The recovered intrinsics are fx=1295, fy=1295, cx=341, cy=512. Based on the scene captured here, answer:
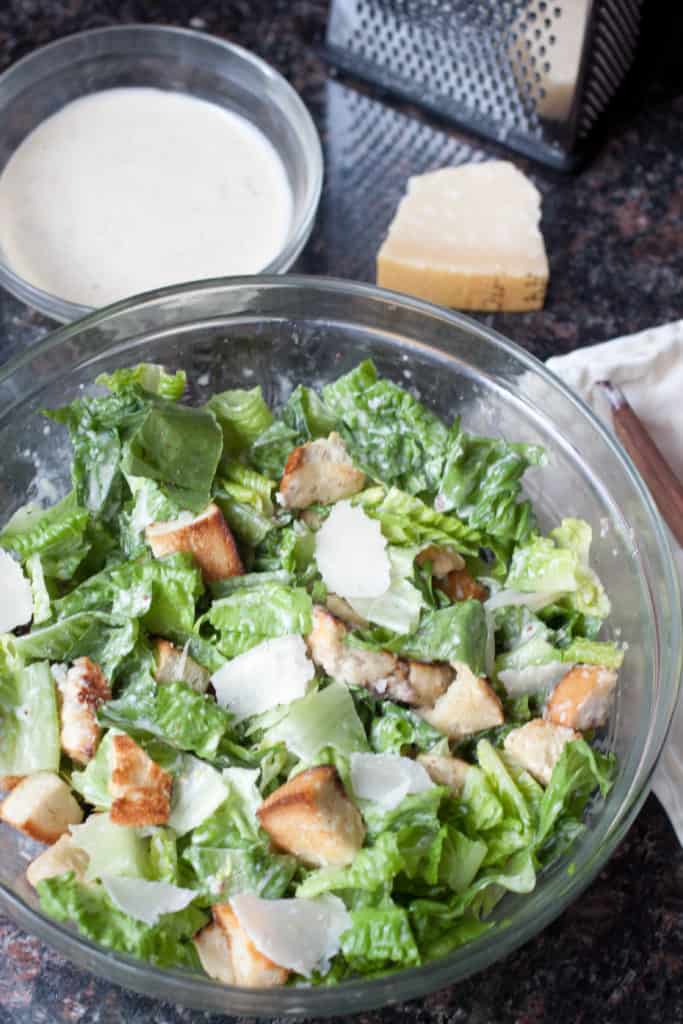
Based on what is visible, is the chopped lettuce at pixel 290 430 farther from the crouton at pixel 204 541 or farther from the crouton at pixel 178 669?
the crouton at pixel 178 669

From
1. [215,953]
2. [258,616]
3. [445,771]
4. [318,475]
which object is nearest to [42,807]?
[215,953]

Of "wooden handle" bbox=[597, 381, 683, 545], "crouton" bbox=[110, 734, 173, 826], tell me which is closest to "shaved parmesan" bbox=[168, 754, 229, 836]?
"crouton" bbox=[110, 734, 173, 826]

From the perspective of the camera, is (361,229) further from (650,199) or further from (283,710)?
(283,710)

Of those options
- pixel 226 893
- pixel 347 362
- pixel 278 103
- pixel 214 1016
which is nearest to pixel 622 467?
pixel 347 362

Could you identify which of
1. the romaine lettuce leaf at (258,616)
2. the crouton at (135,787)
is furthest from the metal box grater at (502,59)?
the crouton at (135,787)

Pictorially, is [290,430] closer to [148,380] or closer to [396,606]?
[148,380]

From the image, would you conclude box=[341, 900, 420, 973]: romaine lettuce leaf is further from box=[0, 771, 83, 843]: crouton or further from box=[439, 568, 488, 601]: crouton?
box=[439, 568, 488, 601]: crouton
